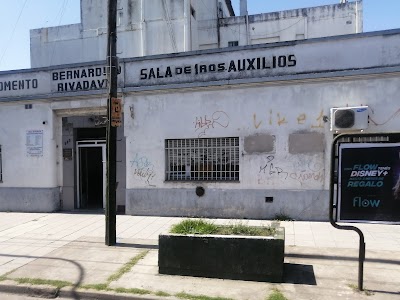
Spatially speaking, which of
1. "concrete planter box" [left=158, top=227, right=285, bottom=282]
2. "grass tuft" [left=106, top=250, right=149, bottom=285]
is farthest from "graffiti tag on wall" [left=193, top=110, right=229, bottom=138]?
"concrete planter box" [left=158, top=227, right=285, bottom=282]

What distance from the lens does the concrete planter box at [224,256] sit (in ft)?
14.8

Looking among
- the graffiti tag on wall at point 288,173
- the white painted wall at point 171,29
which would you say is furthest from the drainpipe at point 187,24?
the graffiti tag on wall at point 288,173

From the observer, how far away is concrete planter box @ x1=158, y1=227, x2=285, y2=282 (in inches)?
178

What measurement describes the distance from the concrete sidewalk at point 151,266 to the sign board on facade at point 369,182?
1.00m

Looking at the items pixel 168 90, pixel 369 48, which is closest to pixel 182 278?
pixel 168 90

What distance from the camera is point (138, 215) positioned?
926 centimetres

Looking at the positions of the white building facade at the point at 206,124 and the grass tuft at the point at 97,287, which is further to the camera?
the white building facade at the point at 206,124

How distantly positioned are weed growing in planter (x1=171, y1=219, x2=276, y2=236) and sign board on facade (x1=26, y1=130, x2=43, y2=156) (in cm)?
680

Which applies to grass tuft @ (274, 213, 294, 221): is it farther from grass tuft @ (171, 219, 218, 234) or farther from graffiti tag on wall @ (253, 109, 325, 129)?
grass tuft @ (171, 219, 218, 234)

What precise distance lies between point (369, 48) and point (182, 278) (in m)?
6.70

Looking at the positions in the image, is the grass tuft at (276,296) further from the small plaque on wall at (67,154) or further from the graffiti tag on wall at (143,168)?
the small plaque on wall at (67,154)

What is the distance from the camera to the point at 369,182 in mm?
4246

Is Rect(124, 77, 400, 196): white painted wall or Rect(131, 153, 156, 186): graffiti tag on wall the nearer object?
Rect(124, 77, 400, 196): white painted wall

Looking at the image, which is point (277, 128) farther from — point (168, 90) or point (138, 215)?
point (138, 215)
